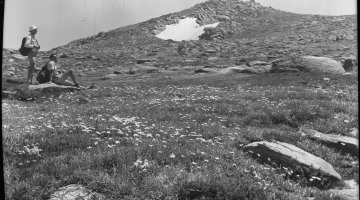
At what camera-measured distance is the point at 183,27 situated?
158000mm

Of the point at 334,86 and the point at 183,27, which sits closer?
the point at 334,86

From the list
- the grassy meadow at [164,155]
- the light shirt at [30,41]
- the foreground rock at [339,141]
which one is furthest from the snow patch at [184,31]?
the foreground rock at [339,141]

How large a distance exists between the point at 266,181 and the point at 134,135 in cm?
373

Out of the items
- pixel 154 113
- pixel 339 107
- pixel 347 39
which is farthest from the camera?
pixel 347 39

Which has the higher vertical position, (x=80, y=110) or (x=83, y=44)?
(x=83, y=44)

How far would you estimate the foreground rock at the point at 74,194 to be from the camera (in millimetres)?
7359

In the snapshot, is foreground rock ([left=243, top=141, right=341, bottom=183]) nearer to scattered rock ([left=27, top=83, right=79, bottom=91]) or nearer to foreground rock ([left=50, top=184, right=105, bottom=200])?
foreground rock ([left=50, top=184, right=105, bottom=200])

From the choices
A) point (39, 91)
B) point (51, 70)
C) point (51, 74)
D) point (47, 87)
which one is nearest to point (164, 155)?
point (39, 91)

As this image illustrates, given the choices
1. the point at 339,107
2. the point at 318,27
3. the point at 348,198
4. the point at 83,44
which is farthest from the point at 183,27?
the point at 348,198

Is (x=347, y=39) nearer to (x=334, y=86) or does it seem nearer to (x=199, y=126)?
(x=334, y=86)

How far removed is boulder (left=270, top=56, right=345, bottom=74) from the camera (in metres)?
45.4

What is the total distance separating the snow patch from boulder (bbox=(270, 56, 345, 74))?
313ft

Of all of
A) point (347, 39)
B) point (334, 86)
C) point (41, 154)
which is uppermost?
point (347, 39)

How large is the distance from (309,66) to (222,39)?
89755mm
